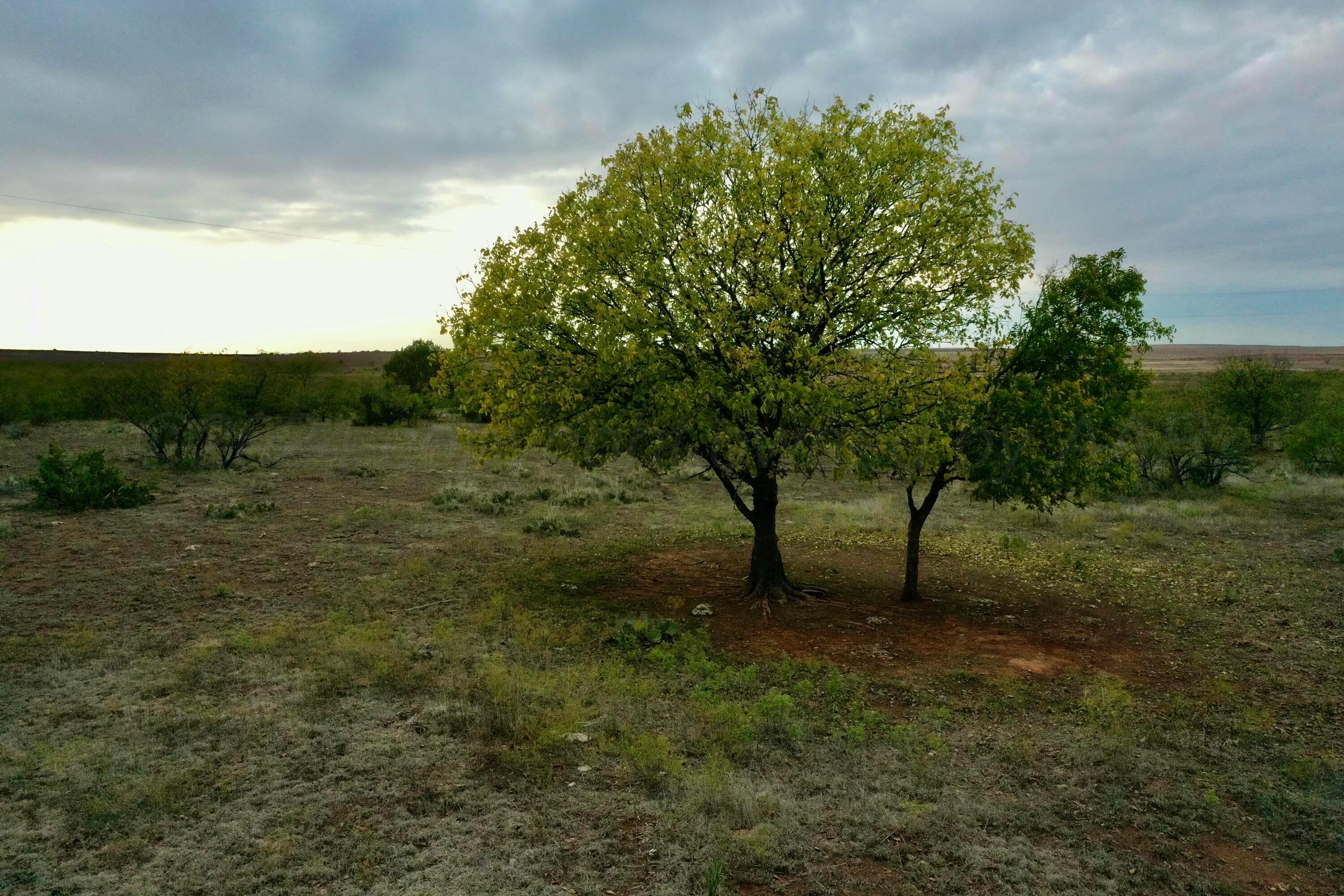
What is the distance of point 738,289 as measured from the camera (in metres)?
12.1

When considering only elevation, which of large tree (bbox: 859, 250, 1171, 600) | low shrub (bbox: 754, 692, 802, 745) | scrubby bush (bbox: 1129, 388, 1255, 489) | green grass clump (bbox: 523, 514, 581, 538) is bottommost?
low shrub (bbox: 754, 692, 802, 745)

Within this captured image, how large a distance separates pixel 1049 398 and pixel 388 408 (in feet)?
146

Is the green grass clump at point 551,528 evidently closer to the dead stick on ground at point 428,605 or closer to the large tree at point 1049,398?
the dead stick on ground at point 428,605

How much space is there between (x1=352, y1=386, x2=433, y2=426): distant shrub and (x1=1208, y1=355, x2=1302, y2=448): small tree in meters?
46.3

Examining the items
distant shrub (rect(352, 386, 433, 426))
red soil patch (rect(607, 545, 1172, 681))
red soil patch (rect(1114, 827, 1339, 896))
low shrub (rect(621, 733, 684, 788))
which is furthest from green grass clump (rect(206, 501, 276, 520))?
distant shrub (rect(352, 386, 433, 426))

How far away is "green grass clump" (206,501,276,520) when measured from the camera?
19094 mm

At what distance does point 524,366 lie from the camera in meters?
12.5

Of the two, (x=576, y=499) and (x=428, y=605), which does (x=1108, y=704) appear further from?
(x=576, y=499)

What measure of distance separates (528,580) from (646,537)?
17.8 feet

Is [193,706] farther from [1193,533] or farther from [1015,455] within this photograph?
[1193,533]

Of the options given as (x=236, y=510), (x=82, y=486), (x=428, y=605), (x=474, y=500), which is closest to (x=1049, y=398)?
(x=428, y=605)

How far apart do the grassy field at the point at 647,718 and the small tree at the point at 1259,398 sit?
2444cm

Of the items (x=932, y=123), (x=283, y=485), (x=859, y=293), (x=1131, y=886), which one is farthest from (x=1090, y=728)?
(x=283, y=485)

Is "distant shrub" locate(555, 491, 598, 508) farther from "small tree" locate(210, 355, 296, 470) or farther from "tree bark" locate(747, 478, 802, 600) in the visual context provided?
"small tree" locate(210, 355, 296, 470)
